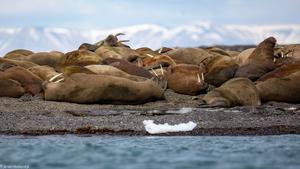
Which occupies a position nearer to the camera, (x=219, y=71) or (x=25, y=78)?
(x=25, y=78)

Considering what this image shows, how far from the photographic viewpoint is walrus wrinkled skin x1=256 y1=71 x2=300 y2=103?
55.2 ft

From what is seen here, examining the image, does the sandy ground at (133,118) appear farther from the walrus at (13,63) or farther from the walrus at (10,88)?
the walrus at (13,63)

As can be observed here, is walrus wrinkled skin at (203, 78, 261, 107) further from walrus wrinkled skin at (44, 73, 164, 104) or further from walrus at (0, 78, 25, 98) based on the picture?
walrus at (0, 78, 25, 98)

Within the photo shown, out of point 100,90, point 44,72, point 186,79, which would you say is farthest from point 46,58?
point 100,90

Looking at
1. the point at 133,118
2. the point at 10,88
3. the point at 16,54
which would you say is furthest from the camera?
the point at 16,54

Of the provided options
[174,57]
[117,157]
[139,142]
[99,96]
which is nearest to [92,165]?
[117,157]

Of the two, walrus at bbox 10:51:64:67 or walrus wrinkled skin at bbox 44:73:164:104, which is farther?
walrus at bbox 10:51:64:67

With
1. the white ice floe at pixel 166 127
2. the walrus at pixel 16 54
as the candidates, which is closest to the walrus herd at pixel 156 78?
the walrus at pixel 16 54

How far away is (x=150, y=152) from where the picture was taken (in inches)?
444

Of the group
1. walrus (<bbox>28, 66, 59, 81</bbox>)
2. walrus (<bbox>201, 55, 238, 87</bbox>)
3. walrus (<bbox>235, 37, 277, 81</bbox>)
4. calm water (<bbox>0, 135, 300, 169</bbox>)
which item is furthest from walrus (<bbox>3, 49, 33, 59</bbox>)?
calm water (<bbox>0, 135, 300, 169</bbox>)

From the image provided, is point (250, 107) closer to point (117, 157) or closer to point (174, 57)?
point (117, 157)

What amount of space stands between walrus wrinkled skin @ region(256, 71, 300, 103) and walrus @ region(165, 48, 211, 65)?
227 inches

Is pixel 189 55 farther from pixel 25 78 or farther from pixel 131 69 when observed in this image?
pixel 25 78

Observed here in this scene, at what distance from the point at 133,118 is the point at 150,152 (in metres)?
3.40
